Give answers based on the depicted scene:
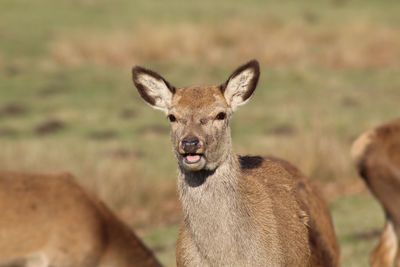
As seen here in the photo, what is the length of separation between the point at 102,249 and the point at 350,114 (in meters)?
11.7

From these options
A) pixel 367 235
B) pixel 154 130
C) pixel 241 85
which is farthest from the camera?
pixel 154 130

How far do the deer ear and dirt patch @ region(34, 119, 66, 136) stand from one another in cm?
1319

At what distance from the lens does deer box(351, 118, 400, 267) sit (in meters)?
10.5

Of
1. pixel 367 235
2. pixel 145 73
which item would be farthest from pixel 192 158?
pixel 367 235

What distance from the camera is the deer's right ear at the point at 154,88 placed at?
6.92 metres

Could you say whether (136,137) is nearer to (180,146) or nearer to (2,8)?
(180,146)

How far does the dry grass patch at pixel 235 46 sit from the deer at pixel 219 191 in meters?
19.7

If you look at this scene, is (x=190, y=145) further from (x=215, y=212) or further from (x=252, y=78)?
(x=252, y=78)

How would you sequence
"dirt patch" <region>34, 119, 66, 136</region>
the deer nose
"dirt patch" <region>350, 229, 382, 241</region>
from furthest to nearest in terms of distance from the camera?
"dirt patch" <region>34, 119, 66, 136</region>, "dirt patch" <region>350, 229, 382, 241</region>, the deer nose

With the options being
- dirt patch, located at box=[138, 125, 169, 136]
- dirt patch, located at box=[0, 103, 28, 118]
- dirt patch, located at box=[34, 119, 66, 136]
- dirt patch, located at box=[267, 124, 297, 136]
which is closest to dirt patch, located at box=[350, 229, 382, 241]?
dirt patch, located at box=[267, 124, 297, 136]

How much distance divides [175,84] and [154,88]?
17564 millimetres

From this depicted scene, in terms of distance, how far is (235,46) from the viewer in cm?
2902

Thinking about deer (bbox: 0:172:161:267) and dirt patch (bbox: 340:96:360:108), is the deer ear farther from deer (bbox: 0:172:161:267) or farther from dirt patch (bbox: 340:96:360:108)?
dirt patch (bbox: 340:96:360:108)

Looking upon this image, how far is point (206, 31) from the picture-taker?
2941cm
